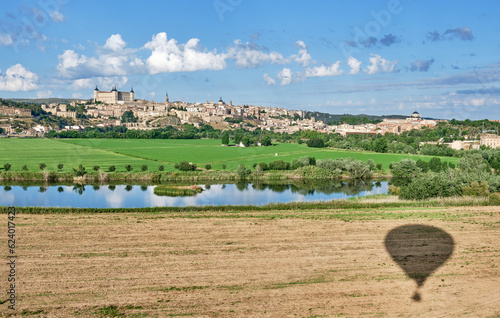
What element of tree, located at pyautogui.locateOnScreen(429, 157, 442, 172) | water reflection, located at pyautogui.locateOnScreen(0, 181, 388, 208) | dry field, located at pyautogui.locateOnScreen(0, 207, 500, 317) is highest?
tree, located at pyautogui.locateOnScreen(429, 157, 442, 172)

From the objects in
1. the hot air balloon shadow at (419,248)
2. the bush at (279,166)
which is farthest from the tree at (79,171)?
the hot air balloon shadow at (419,248)

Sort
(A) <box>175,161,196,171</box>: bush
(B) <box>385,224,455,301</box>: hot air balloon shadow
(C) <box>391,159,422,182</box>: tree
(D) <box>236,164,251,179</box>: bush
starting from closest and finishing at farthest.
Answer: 1. (B) <box>385,224,455,301</box>: hot air balloon shadow
2. (D) <box>236,164,251,179</box>: bush
3. (A) <box>175,161,196,171</box>: bush
4. (C) <box>391,159,422,182</box>: tree

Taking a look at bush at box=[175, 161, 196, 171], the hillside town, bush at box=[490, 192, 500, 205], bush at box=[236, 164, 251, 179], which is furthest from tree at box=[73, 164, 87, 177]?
the hillside town

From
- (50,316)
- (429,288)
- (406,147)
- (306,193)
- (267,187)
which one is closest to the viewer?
(50,316)

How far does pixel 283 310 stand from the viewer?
26.2 ft

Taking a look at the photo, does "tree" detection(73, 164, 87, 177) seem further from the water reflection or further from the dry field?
the dry field

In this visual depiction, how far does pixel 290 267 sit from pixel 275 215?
20.9 ft

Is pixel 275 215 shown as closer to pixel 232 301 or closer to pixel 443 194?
pixel 232 301

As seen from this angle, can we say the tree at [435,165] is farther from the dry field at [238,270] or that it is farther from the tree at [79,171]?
the tree at [79,171]

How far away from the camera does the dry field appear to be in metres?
8.12

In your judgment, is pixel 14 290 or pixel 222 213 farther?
pixel 222 213

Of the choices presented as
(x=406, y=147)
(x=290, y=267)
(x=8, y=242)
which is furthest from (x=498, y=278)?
(x=406, y=147)

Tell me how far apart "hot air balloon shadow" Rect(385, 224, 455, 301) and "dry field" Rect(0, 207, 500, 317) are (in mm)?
232

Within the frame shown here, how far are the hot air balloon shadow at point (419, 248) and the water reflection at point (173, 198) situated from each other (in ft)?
34.6
